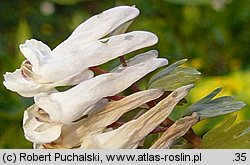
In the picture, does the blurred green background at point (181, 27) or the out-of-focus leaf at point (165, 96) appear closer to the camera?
the out-of-focus leaf at point (165, 96)

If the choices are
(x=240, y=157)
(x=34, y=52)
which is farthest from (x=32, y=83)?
(x=240, y=157)

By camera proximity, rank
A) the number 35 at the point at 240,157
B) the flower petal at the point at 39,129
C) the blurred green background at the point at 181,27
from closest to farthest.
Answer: the flower petal at the point at 39,129
the number 35 at the point at 240,157
the blurred green background at the point at 181,27

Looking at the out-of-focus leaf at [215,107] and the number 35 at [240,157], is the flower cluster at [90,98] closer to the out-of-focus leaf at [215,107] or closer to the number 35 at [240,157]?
the out-of-focus leaf at [215,107]

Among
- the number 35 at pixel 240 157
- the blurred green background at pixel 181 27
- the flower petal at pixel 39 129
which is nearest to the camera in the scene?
the flower petal at pixel 39 129

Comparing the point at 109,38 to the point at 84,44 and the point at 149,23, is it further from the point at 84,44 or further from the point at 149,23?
the point at 149,23

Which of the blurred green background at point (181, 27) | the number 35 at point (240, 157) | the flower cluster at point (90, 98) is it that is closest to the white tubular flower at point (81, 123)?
the flower cluster at point (90, 98)

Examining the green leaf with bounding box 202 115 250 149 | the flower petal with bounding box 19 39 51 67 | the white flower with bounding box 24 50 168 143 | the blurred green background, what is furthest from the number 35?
the blurred green background

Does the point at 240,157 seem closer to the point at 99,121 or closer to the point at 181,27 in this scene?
the point at 99,121

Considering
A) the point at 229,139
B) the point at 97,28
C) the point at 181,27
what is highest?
the point at 97,28
